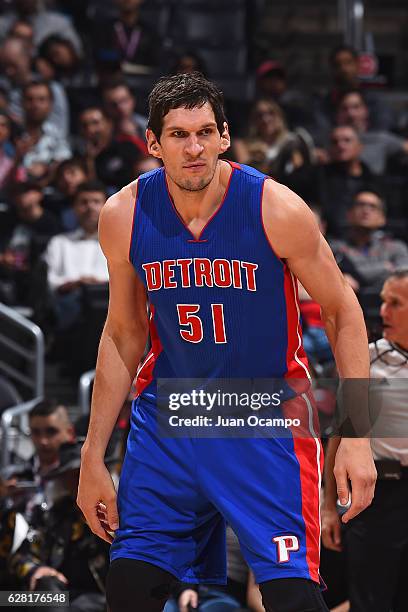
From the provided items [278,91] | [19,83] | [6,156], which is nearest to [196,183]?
[6,156]

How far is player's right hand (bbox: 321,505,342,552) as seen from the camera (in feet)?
14.2

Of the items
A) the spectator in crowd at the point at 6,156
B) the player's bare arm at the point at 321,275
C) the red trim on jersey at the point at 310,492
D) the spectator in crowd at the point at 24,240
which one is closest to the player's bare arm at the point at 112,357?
the player's bare arm at the point at 321,275

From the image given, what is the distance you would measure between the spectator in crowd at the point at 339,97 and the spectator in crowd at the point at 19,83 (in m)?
2.12

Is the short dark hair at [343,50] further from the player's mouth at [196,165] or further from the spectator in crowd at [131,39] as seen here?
the player's mouth at [196,165]

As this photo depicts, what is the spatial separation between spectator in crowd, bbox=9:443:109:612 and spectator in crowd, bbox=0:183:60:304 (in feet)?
8.99

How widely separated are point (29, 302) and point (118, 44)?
12.2 ft

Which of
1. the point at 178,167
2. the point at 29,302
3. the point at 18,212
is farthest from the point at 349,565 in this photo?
the point at 18,212

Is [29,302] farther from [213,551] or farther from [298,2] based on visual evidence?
[298,2]

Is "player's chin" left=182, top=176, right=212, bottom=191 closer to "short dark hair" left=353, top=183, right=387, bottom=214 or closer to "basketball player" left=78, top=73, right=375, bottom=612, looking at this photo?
"basketball player" left=78, top=73, right=375, bottom=612

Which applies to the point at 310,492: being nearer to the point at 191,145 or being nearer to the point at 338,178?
the point at 191,145

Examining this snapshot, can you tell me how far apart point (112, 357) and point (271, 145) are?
18.0 feet

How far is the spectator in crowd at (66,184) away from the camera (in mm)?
8219

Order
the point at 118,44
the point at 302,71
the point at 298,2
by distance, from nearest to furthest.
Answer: the point at 118,44
the point at 302,71
the point at 298,2

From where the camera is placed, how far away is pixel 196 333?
3.16 meters
